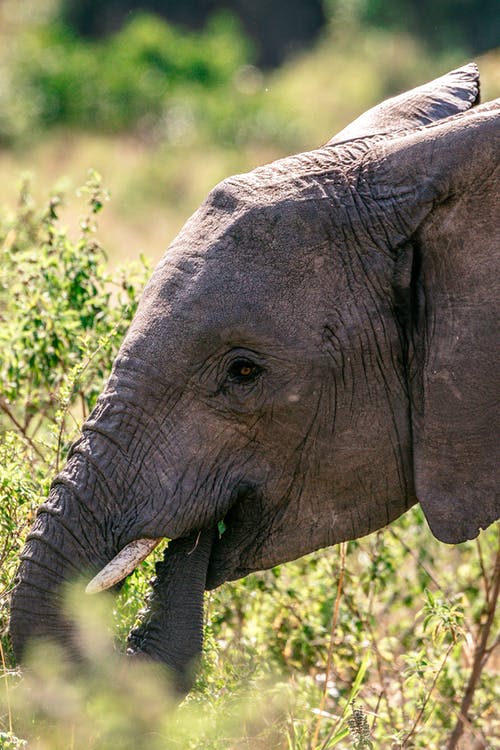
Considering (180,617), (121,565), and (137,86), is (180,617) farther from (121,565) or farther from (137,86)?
(137,86)

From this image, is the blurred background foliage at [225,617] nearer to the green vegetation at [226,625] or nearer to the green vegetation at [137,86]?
the green vegetation at [226,625]

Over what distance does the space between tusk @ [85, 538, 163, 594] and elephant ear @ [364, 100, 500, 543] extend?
79 cm

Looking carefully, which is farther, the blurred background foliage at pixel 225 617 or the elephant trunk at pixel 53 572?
the blurred background foliage at pixel 225 617

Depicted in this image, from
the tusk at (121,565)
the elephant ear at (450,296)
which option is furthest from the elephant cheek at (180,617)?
the elephant ear at (450,296)

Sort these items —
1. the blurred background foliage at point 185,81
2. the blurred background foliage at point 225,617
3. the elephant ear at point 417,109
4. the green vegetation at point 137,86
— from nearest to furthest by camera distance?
1. the blurred background foliage at point 225,617
2. the elephant ear at point 417,109
3. the blurred background foliage at point 185,81
4. the green vegetation at point 137,86

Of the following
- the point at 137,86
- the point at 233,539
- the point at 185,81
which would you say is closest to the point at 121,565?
the point at 233,539

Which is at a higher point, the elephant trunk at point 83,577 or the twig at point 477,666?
the elephant trunk at point 83,577

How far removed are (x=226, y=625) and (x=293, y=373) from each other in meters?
2.01

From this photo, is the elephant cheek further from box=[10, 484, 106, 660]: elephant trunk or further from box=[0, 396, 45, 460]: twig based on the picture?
box=[0, 396, 45, 460]: twig

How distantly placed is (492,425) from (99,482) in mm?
1094

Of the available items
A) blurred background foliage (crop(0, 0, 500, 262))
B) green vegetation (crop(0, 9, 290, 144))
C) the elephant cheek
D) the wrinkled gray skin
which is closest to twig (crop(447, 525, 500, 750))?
the wrinkled gray skin

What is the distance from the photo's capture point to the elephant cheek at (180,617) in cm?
380

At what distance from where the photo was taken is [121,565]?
11.8 ft

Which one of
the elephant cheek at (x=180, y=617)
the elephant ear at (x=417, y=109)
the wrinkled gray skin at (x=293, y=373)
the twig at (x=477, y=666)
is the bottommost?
the twig at (x=477, y=666)
